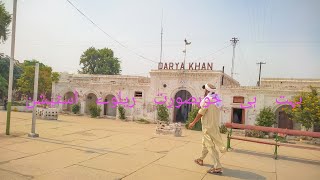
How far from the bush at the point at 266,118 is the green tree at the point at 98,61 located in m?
33.3

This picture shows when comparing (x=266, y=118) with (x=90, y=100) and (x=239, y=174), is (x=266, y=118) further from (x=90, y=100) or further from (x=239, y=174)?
(x=90, y=100)

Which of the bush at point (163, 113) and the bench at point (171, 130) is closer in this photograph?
the bench at point (171, 130)

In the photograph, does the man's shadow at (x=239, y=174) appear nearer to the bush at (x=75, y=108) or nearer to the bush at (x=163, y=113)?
the bush at (x=163, y=113)

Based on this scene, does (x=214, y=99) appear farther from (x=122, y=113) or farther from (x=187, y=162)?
(x=122, y=113)

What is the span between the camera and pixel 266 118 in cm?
1905

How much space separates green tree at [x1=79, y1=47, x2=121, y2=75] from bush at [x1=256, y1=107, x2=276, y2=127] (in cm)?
3331

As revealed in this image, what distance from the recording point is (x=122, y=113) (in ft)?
78.3

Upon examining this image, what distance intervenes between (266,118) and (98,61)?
3523 centimetres

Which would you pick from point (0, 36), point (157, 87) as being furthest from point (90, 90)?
point (0, 36)

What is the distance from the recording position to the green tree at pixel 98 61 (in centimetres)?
4812

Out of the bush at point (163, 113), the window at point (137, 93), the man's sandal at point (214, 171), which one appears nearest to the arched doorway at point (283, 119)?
the bush at point (163, 113)

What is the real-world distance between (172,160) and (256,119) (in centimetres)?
1417

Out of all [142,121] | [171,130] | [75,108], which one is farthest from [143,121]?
[171,130]

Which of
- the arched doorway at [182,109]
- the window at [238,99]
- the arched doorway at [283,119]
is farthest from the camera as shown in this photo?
the arched doorway at [182,109]
